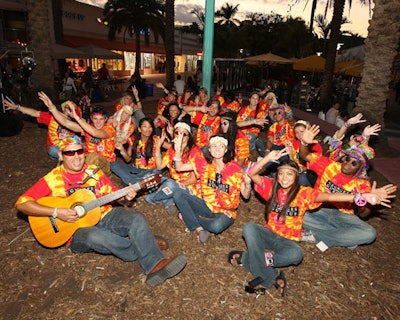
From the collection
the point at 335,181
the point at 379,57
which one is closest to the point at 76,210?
the point at 335,181

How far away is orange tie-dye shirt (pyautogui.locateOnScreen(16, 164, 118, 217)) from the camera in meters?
3.87

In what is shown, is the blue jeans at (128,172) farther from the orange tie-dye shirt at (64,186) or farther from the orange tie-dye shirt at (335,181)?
the orange tie-dye shirt at (335,181)

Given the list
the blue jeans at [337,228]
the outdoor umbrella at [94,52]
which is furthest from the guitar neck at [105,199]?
the outdoor umbrella at [94,52]

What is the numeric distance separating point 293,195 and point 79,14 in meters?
32.9

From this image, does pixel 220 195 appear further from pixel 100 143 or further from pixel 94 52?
pixel 94 52

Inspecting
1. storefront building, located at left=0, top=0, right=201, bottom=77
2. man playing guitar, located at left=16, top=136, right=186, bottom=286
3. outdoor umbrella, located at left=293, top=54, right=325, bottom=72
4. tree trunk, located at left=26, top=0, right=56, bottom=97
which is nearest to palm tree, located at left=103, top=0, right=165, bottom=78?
storefront building, located at left=0, top=0, right=201, bottom=77

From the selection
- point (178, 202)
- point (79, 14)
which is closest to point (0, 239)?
point (178, 202)

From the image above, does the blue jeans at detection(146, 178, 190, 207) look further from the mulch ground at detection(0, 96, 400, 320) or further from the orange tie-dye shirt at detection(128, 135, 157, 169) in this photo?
the orange tie-dye shirt at detection(128, 135, 157, 169)

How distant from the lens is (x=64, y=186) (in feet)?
13.3

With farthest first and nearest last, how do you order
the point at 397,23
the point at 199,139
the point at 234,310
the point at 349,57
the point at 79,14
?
the point at 79,14 → the point at 349,57 → the point at 397,23 → the point at 199,139 → the point at 234,310

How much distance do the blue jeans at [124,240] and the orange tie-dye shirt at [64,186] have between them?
35cm

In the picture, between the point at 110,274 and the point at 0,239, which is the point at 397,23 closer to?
the point at 110,274

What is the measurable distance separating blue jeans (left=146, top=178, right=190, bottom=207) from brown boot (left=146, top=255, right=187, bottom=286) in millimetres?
1546

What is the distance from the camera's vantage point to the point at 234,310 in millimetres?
3645
